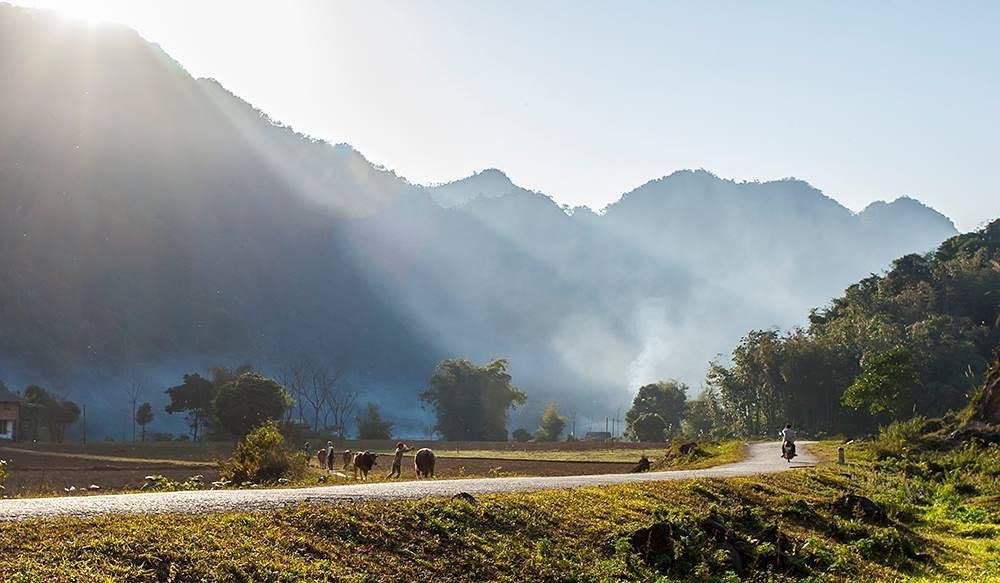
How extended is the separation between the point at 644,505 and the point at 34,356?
7848 inches

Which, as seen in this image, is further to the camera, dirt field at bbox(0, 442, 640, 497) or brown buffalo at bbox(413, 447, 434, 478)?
dirt field at bbox(0, 442, 640, 497)

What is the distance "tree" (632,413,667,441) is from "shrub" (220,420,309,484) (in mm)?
104102

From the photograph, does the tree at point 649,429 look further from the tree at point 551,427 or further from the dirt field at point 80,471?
the dirt field at point 80,471

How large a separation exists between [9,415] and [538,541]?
344 ft

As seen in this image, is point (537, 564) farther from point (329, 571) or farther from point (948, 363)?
point (948, 363)

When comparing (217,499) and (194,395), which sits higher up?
(194,395)

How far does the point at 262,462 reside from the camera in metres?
32.5

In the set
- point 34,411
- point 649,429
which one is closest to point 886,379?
point 649,429

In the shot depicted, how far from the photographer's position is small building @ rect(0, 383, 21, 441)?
10250 centimetres

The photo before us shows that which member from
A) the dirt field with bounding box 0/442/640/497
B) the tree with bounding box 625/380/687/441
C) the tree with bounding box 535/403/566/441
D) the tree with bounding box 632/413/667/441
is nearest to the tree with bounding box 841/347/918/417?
the dirt field with bounding box 0/442/640/497

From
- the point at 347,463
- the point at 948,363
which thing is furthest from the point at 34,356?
the point at 948,363

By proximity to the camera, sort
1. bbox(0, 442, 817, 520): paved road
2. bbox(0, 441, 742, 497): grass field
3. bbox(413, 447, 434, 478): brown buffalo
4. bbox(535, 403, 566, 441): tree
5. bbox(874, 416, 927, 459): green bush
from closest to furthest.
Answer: bbox(0, 442, 817, 520): paved road
bbox(413, 447, 434, 478): brown buffalo
bbox(874, 416, 927, 459): green bush
bbox(0, 441, 742, 497): grass field
bbox(535, 403, 566, 441): tree

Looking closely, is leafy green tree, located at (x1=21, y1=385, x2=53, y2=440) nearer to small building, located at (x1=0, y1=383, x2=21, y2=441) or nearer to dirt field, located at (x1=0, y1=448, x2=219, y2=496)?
small building, located at (x1=0, y1=383, x2=21, y2=441)

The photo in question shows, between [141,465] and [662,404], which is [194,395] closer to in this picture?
[141,465]
